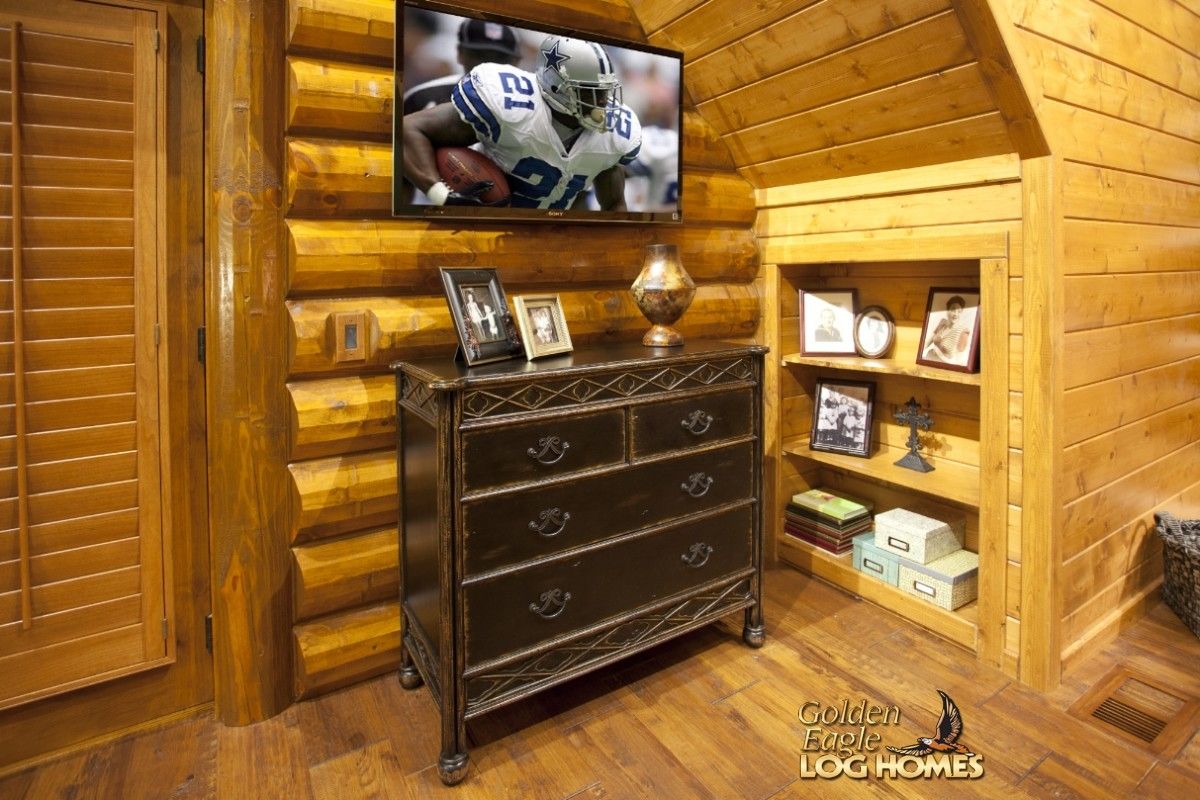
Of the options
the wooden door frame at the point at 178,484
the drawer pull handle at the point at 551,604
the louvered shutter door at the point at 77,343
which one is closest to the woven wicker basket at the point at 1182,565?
the drawer pull handle at the point at 551,604

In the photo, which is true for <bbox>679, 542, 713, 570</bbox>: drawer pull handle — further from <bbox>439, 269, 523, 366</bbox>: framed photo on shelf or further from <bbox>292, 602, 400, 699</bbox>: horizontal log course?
<bbox>292, 602, 400, 699</bbox>: horizontal log course

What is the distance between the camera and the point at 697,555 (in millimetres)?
2123

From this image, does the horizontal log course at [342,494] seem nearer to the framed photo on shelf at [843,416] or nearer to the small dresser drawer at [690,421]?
the small dresser drawer at [690,421]

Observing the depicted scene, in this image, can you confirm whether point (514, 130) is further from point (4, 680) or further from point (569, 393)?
point (4, 680)

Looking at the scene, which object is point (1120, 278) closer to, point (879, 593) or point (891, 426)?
point (891, 426)

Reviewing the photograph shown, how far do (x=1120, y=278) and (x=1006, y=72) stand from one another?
86cm

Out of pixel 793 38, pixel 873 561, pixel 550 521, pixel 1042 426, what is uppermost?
pixel 793 38

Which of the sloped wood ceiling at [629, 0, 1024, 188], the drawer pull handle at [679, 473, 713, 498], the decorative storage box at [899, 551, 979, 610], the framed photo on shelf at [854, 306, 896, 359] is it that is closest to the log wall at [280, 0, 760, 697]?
the sloped wood ceiling at [629, 0, 1024, 188]

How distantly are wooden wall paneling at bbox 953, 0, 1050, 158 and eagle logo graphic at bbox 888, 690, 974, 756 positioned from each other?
1566 mm

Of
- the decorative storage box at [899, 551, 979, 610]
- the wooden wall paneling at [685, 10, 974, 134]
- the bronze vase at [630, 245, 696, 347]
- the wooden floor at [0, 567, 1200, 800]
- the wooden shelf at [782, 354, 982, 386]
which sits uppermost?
the wooden wall paneling at [685, 10, 974, 134]

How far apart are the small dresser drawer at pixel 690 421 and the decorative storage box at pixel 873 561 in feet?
2.70

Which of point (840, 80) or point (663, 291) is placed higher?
point (840, 80)

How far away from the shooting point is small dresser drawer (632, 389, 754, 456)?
6.40 ft

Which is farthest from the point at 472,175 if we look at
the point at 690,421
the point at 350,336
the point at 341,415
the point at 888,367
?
the point at 888,367
